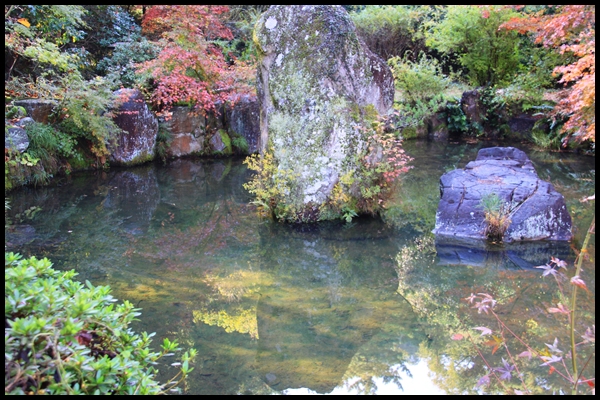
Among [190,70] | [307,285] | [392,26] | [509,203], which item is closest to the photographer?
[307,285]

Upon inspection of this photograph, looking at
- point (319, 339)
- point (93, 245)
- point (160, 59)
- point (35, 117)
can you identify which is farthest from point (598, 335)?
point (160, 59)

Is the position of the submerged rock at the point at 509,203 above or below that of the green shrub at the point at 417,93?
below

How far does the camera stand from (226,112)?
39.1ft

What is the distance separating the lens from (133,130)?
10.3 meters

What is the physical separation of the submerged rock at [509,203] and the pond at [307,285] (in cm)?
23

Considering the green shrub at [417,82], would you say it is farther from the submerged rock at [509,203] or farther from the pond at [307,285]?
A: the submerged rock at [509,203]

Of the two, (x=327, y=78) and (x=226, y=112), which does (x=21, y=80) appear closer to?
(x=226, y=112)

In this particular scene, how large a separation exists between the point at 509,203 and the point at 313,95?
3016mm

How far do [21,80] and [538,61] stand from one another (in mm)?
13154

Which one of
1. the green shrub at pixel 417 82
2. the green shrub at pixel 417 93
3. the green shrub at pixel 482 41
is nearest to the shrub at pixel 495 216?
the green shrub at pixel 417 93

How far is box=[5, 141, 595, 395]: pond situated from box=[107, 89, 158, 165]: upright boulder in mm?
2188

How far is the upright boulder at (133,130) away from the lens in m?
10.1

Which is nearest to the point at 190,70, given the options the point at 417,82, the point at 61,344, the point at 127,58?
the point at 127,58

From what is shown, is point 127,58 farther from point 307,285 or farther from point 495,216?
point 495,216
